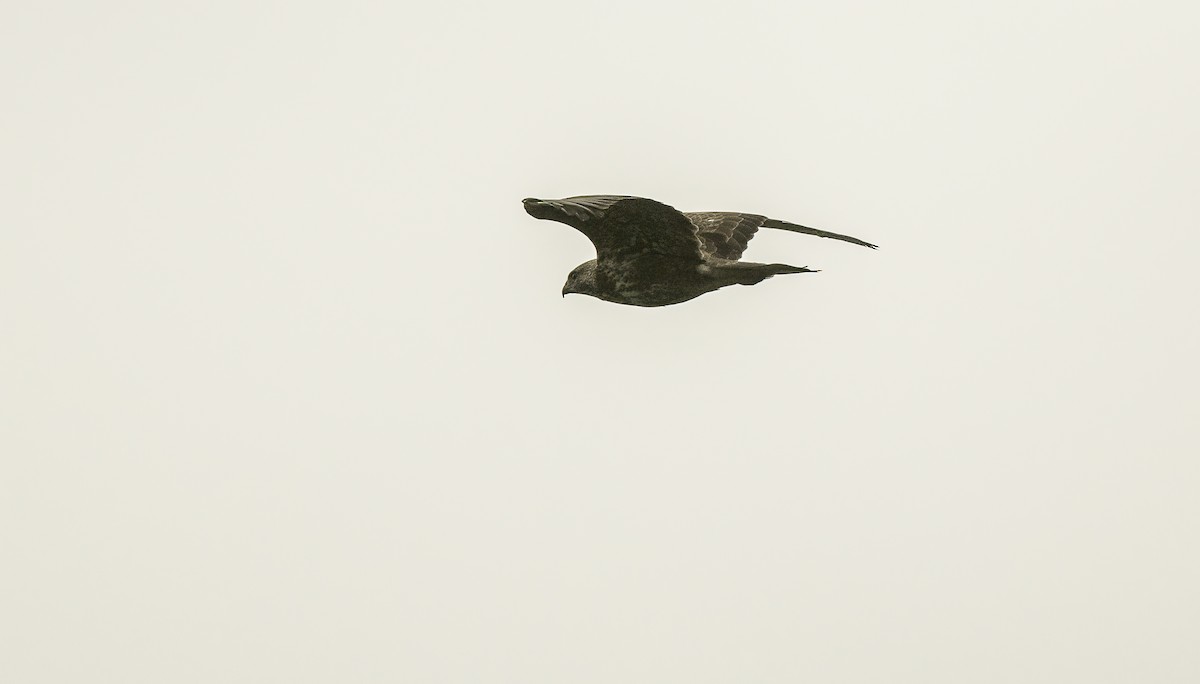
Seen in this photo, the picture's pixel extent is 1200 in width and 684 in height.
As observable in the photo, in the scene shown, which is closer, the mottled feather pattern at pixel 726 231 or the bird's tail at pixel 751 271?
the bird's tail at pixel 751 271

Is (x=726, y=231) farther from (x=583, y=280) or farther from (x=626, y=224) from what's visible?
(x=626, y=224)

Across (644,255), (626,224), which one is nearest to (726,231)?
(644,255)

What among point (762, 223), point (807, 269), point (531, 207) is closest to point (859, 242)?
point (762, 223)

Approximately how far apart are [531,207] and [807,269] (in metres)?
3.20

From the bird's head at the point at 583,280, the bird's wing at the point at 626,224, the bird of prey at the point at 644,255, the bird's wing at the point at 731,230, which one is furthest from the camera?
the bird's wing at the point at 731,230

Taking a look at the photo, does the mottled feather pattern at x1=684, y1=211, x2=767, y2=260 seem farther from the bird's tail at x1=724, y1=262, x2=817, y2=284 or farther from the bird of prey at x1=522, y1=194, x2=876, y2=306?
the bird's tail at x1=724, y1=262, x2=817, y2=284

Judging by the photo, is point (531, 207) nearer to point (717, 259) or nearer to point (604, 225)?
point (604, 225)

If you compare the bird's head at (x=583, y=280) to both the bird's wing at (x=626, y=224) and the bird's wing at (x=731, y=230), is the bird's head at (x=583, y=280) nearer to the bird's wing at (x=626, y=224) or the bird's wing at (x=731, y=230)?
the bird's wing at (x=626, y=224)

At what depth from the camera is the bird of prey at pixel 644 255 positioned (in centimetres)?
1588

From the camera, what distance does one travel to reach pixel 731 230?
18.8 meters

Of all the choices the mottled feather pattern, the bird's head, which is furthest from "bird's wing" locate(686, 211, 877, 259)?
the bird's head

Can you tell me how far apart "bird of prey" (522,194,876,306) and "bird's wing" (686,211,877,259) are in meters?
0.03

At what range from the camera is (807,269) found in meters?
15.3

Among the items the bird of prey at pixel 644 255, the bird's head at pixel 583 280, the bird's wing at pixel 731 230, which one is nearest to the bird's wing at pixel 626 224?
the bird of prey at pixel 644 255
